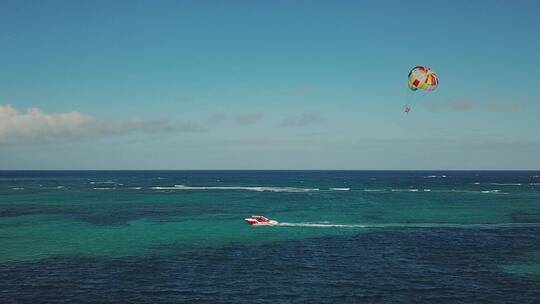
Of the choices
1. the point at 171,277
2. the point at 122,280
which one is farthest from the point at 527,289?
the point at 122,280

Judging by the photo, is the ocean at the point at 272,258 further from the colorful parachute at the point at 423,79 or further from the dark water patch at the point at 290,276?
the colorful parachute at the point at 423,79

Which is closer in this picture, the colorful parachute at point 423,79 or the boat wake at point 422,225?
the colorful parachute at point 423,79

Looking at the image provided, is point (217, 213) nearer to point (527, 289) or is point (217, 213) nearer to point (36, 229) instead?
point (36, 229)

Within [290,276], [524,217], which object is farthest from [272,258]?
[524,217]

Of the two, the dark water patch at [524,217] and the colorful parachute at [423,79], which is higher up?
the colorful parachute at [423,79]

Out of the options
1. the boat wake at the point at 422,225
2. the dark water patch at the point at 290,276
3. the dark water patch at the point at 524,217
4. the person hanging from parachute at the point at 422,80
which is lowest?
the dark water patch at the point at 290,276

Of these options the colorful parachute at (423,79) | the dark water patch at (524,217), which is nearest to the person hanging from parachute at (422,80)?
the colorful parachute at (423,79)

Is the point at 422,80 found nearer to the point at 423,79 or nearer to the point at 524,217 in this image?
the point at 423,79
